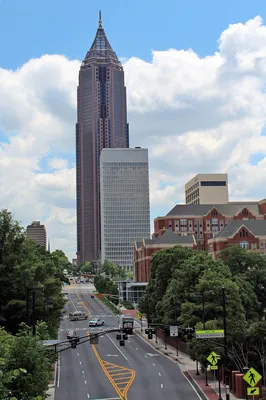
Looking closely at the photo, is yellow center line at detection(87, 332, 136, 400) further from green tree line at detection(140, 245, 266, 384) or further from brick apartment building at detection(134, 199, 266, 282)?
brick apartment building at detection(134, 199, 266, 282)

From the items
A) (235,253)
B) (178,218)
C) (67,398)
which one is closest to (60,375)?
(67,398)

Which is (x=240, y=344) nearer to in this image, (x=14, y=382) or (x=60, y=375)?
(x=60, y=375)

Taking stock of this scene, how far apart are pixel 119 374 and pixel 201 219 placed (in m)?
124

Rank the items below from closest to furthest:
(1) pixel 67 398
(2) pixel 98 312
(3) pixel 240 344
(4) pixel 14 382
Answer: (4) pixel 14 382 < (1) pixel 67 398 < (3) pixel 240 344 < (2) pixel 98 312

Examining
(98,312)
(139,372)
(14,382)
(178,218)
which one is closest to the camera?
(14,382)

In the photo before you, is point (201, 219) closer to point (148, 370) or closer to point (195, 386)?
point (148, 370)

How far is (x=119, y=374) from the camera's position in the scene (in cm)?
5784

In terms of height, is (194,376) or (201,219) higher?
(201,219)

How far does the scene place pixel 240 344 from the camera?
181 feet

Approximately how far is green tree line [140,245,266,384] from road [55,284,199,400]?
4465 mm

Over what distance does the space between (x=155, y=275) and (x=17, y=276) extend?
149 feet

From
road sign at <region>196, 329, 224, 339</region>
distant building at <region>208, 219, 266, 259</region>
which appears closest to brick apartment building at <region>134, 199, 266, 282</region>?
distant building at <region>208, 219, 266, 259</region>

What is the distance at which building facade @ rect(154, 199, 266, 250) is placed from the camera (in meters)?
177

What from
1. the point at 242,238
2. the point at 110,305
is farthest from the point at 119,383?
the point at 242,238
